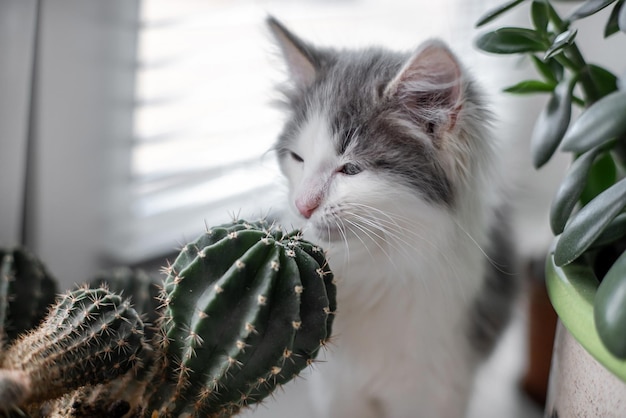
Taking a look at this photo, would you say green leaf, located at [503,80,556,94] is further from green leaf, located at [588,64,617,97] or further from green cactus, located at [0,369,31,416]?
green cactus, located at [0,369,31,416]

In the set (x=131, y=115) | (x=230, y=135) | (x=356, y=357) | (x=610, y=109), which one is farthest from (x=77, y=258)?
(x=610, y=109)

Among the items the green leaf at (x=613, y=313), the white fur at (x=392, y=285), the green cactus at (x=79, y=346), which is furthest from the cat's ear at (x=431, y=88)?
the green cactus at (x=79, y=346)

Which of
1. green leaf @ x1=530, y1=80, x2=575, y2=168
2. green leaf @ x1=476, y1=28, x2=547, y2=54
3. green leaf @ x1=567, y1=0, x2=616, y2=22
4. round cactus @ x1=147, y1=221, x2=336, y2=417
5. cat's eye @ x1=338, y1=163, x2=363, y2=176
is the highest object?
green leaf @ x1=567, y1=0, x2=616, y2=22

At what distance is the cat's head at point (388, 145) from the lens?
87cm

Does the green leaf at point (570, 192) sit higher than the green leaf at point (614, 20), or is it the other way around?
the green leaf at point (614, 20)

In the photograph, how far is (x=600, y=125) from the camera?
0.61m

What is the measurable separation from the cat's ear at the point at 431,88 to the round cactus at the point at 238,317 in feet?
0.95

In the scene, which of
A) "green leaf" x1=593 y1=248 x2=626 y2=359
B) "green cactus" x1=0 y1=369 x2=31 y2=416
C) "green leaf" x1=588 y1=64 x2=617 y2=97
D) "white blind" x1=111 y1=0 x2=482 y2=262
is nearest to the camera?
"green leaf" x1=593 y1=248 x2=626 y2=359

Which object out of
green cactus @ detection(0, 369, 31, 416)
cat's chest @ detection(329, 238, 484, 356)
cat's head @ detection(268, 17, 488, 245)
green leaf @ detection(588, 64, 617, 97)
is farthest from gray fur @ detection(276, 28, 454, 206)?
green cactus @ detection(0, 369, 31, 416)

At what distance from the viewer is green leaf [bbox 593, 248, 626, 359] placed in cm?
54

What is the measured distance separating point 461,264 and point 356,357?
24cm

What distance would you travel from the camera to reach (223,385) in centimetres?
72

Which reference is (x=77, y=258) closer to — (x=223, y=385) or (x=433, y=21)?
(x=223, y=385)

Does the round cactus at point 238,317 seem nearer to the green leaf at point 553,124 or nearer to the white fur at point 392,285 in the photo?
the white fur at point 392,285
